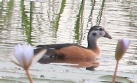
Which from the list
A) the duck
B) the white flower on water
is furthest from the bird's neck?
the white flower on water

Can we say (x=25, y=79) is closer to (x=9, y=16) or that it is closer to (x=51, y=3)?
(x=9, y=16)

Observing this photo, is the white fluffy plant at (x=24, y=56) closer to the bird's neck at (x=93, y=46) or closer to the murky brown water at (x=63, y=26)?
the murky brown water at (x=63, y=26)

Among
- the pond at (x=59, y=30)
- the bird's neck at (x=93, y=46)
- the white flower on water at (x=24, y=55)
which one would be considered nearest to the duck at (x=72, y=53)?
the bird's neck at (x=93, y=46)

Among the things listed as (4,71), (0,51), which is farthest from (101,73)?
(0,51)

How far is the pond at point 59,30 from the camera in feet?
19.8

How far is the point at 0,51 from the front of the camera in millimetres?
7793

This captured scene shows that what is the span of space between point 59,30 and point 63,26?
0.59 meters

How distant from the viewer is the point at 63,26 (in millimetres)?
10852

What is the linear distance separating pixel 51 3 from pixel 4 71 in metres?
9.88

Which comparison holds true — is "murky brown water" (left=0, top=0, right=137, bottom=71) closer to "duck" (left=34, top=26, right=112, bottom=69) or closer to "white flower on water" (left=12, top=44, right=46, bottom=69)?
"duck" (left=34, top=26, right=112, bottom=69)

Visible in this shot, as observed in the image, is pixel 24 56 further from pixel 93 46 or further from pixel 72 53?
pixel 93 46

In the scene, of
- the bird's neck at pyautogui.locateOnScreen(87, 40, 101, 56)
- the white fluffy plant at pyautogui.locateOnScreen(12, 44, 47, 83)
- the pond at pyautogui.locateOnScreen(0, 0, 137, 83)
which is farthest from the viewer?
the bird's neck at pyautogui.locateOnScreen(87, 40, 101, 56)

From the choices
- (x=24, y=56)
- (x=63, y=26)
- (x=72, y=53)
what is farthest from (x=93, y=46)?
(x=24, y=56)

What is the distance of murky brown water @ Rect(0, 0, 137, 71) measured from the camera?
327 inches
